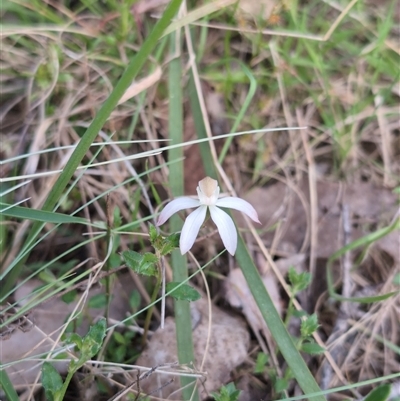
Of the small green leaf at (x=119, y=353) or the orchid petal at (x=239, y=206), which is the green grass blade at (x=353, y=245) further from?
the small green leaf at (x=119, y=353)

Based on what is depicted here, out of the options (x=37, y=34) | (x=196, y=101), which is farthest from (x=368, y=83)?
(x=37, y=34)

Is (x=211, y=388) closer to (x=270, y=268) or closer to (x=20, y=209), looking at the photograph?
(x=270, y=268)

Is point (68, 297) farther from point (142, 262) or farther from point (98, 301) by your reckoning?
point (142, 262)

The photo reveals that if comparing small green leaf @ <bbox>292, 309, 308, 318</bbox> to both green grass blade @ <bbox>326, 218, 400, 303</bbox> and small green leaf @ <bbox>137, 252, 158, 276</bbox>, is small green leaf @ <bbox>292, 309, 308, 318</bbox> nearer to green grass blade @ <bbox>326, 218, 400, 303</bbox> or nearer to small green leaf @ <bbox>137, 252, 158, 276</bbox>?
green grass blade @ <bbox>326, 218, 400, 303</bbox>

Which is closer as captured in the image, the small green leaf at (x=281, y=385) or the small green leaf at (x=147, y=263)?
the small green leaf at (x=147, y=263)

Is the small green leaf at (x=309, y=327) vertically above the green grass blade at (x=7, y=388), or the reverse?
the green grass blade at (x=7, y=388)

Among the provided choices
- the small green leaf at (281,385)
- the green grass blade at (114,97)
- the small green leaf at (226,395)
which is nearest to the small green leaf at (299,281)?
the small green leaf at (281,385)

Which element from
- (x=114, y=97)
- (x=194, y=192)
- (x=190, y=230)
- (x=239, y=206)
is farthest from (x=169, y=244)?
(x=194, y=192)
